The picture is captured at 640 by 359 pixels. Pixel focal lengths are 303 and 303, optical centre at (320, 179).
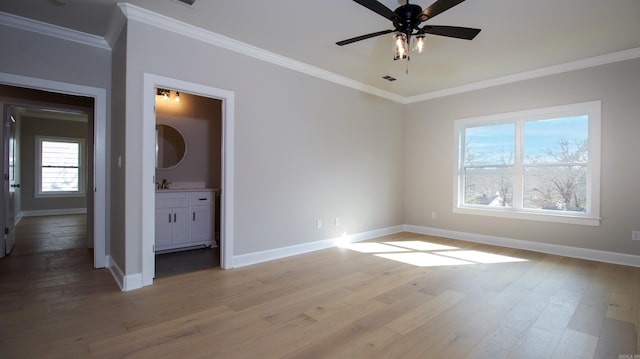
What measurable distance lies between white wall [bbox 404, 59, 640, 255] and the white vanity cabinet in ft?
12.6

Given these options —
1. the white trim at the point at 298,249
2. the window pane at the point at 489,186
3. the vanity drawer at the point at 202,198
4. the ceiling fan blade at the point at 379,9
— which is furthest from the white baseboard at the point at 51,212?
the window pane at the point at 489,186

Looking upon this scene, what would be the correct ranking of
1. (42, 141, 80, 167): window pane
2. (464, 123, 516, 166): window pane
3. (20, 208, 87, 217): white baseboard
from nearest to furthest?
(464, 123, 516, 166): window pane, (20, 208, 87, 217): white baseboard, (42, 141, 80, 167): window pane

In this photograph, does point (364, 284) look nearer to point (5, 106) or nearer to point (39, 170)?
point (5, 106)

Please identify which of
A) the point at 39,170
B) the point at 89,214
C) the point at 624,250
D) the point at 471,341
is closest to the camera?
the point at 471,341

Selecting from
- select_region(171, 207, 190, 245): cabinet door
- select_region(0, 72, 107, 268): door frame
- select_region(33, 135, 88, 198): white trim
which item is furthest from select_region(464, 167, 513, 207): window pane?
select_region(33, 135, 88, 198): white trim

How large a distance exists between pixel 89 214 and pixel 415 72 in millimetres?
5416

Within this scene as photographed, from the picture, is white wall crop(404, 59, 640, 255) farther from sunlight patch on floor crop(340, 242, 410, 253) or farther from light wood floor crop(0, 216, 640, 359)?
sunlight patch on floor crop(340, 242, 410, 253)

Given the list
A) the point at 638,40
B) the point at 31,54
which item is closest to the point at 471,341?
the point at 638,40

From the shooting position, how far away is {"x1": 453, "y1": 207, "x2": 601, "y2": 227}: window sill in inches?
164

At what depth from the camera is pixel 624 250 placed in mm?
3916

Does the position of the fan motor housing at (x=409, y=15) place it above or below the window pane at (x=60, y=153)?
above

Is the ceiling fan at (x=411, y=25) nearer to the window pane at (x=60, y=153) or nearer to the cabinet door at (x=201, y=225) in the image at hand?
the cabinet door at (x=201, y=225)

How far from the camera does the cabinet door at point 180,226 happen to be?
436 centimetres

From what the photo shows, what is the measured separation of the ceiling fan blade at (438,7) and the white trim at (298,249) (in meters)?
3.15
